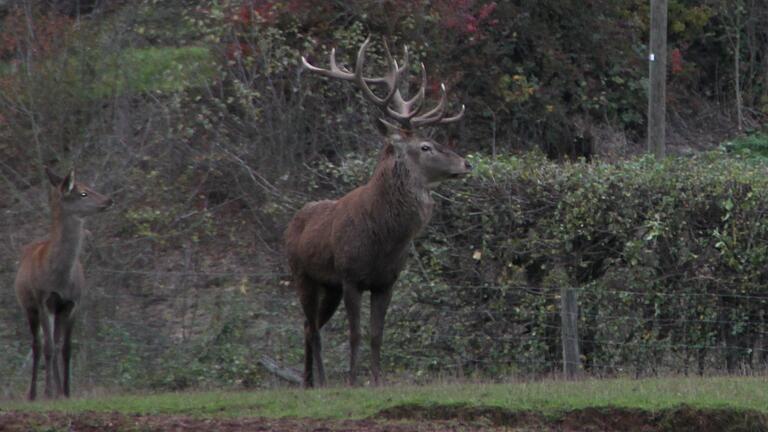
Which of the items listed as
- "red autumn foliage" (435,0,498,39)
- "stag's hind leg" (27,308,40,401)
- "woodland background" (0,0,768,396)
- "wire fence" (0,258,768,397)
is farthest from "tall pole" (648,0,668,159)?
"stag's hind leg" (27,308,40,401)

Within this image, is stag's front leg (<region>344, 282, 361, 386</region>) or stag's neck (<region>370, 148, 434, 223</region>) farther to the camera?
stag's neck (<region>370, 148, 434, 223</region>)

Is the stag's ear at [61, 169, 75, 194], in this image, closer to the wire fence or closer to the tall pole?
→ the wire fence

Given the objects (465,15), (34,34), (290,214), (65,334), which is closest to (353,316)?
(65,334)

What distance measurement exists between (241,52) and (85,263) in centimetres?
459

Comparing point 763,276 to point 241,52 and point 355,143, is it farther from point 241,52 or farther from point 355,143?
point 241,52

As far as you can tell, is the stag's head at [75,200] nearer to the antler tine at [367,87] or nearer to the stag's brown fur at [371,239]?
the stag's brown fur at [371,239]

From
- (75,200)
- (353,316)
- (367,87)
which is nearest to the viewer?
(353,316)

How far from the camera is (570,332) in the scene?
1406 cm

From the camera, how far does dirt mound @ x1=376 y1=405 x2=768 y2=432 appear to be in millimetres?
10750

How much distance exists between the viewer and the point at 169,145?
18.5 meters

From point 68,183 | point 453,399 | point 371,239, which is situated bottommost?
point 453,399

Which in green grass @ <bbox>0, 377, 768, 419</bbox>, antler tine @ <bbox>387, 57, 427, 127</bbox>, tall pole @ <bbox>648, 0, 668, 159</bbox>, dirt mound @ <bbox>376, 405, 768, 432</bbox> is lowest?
dirt mound @ <bbox>376, 405, 768, 432</bbox>

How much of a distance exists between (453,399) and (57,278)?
452 cm

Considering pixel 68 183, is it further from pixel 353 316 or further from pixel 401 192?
pixel 401 192
